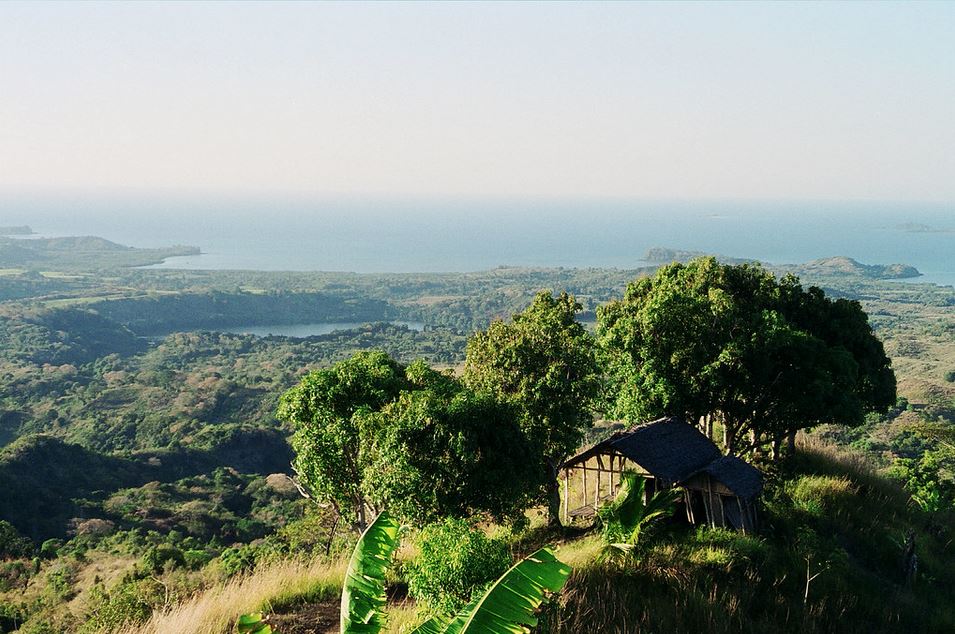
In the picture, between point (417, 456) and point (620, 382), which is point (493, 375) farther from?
point (620, 382)

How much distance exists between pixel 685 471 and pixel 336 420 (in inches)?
296

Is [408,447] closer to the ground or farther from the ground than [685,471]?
farther from the ground

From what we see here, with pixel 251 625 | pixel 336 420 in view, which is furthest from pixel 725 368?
pixel 251 625

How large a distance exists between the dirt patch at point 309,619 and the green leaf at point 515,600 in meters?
3.53

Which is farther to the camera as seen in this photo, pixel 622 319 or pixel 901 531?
pixel 622 319

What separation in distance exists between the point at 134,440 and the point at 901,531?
2552 inches

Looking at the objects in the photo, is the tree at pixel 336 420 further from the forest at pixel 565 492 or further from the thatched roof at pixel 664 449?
the thatched roof at pixel 664 449

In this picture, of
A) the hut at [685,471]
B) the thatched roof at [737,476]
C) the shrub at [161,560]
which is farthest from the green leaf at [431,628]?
the shrub at [161,560]

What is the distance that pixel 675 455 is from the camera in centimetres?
1468

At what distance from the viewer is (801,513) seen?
1432 cm

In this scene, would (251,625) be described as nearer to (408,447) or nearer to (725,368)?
(408,447)

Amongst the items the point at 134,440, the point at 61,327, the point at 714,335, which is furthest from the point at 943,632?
the point at 61,327

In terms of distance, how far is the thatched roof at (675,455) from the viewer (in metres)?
13.5

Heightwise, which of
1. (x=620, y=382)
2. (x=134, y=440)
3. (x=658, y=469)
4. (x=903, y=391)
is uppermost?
(x=620, y=382)
